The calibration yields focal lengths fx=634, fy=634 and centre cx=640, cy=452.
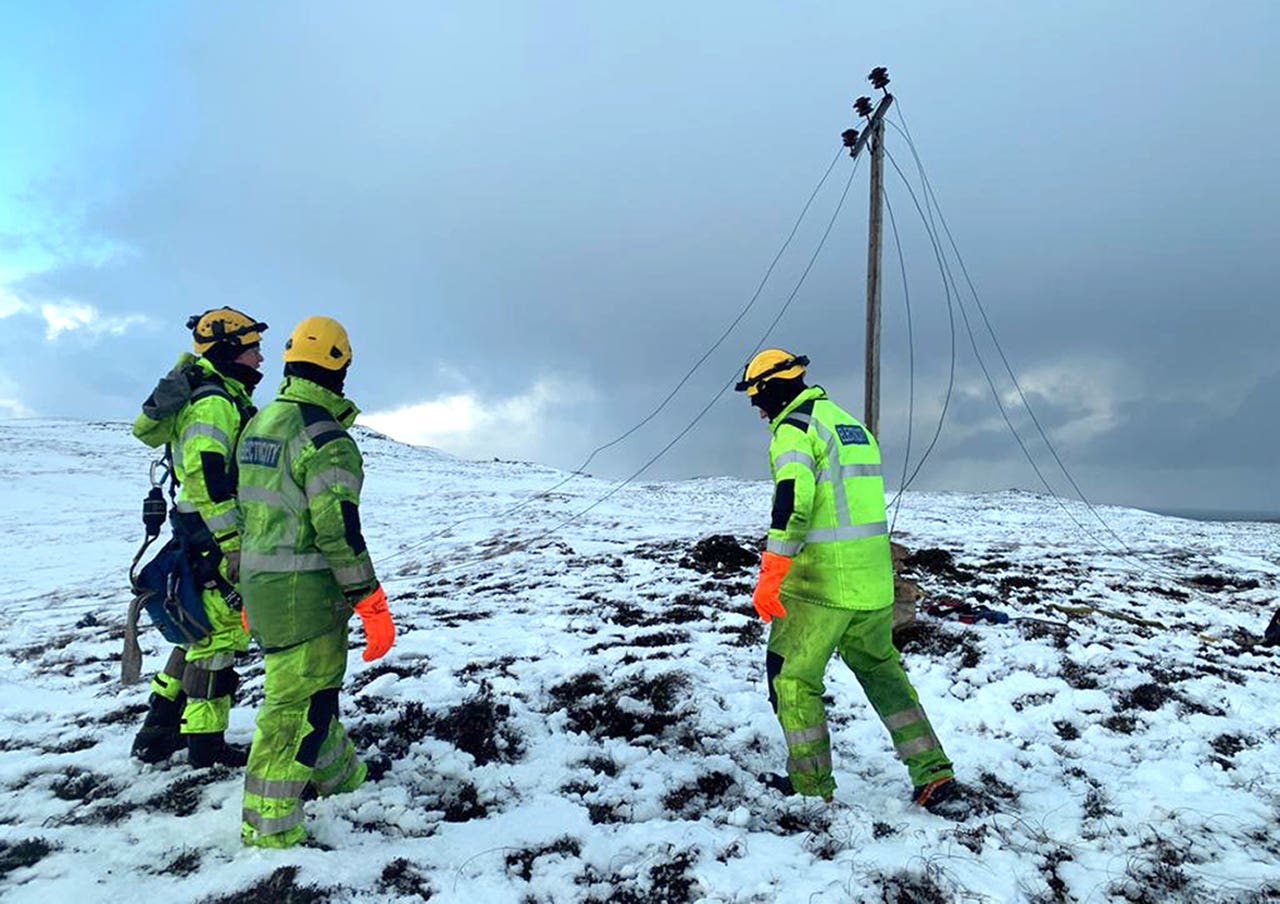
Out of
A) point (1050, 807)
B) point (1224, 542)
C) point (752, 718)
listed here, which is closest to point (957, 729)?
point (1050, 807)

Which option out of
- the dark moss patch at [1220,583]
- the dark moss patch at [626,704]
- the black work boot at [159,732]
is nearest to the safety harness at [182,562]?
the black work boot at [159,732]

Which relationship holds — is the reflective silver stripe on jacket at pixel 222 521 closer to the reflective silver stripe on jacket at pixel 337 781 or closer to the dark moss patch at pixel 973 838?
the reflective silver stripe on jacket at pixel 337 781

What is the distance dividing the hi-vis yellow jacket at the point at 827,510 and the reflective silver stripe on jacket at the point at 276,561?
280cm

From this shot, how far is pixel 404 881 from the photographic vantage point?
3.42 m

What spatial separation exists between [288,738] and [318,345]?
7.47 feet

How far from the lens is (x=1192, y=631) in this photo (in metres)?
8.45

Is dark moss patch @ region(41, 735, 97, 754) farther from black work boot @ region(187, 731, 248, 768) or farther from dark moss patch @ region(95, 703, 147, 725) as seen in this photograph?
black work boot @ region(187, 731, 248, 768)

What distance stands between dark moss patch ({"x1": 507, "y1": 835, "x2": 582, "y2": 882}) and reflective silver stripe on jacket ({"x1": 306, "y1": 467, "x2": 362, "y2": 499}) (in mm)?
2318

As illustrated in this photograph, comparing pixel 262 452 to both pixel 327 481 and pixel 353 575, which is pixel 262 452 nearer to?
pixel 327 481

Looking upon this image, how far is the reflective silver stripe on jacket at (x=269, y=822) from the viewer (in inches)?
139

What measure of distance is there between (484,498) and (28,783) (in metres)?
24.7

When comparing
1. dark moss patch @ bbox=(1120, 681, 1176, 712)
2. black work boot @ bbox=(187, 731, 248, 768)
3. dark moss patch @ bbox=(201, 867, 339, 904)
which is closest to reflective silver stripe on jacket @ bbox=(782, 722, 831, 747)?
dark moss patch @ bbox=(201, 867, 339, 904)

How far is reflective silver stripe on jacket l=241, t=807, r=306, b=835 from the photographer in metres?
3.54

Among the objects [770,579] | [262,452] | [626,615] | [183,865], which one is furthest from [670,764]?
[626,615]
